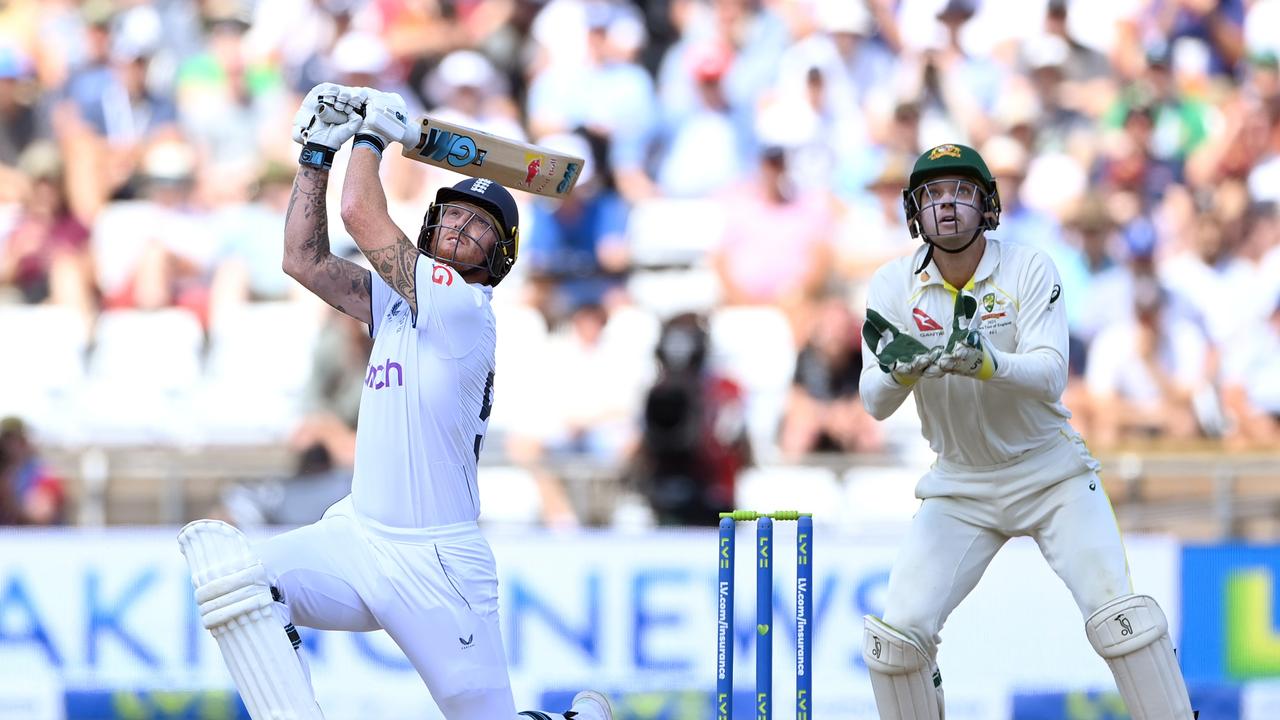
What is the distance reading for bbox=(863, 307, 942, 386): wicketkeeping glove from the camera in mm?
5836

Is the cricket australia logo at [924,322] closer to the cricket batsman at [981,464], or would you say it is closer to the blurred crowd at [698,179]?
the cricket batsman at [981,464]

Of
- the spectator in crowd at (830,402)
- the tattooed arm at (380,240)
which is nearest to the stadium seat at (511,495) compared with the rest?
the spectator in crowd at (830,402)

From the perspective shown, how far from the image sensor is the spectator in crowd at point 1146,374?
35.6 ft

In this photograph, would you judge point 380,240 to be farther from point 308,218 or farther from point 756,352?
point 756,352

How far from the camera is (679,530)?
382 inches

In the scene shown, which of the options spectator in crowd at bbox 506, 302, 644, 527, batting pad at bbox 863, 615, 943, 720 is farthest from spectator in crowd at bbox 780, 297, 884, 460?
batting pad at bbox 863, 615, 943, 720

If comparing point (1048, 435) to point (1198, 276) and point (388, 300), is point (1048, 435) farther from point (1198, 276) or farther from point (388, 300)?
point (1198, 276)

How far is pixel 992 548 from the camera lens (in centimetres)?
660

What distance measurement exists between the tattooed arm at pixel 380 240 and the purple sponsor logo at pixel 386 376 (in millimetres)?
182

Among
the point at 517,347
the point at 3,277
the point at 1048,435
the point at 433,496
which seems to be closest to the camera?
the point at 433,496

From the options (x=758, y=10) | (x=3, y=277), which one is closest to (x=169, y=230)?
(x=3, y=277)

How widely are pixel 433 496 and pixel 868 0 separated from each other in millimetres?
8447

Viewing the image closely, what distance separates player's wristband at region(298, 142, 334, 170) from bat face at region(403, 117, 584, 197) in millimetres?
255

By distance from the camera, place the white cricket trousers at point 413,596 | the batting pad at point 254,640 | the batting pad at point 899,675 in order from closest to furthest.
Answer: the batting pad at point 254,640
the white cricket trousers at point 413,596
the batting pad at point 899,675
